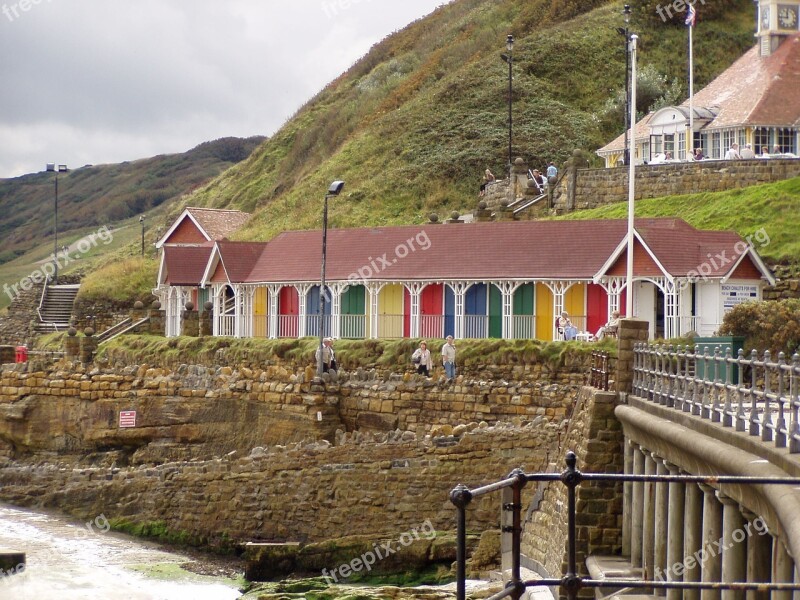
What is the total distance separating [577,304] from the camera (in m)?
38.1

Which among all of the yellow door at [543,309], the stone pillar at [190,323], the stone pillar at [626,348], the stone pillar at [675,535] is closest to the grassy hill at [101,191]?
the stone pillar at [190,323]

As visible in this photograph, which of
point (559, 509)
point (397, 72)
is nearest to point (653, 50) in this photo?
point (397, 72)

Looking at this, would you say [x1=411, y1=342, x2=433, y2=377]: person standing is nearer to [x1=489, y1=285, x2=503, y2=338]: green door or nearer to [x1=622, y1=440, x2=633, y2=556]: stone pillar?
[x1=489, y1=285, x2=503, y2=338]: green door

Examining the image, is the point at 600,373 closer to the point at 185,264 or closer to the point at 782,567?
the point at 782,567

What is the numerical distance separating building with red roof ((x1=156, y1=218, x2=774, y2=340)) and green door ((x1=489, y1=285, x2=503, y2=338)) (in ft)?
0.13

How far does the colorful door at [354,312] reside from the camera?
41875 millimetres

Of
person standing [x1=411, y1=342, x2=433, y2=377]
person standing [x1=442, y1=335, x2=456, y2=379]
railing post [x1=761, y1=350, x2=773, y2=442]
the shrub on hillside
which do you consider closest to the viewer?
railing post [x1=761, y1=350, x2=773, y2=442]

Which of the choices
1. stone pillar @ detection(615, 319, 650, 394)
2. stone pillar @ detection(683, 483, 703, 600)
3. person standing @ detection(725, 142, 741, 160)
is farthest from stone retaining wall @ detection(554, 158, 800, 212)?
stone pillar @ detection(683, 483, 703, 600)

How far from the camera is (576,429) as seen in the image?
2472 centimetres

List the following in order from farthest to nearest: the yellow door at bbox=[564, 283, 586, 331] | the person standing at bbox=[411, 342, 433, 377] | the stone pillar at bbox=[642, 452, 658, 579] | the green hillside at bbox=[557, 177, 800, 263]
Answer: the green hillside at bbox=[557, 177, 800, 263] < the yellow door at bbox=[564, 283, 586, 331] < the person standing at bbox=[411, 342, 433, 377] < the stone pillar at bbox=[642, 452, 658, 579]

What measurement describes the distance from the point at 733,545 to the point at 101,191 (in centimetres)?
13503

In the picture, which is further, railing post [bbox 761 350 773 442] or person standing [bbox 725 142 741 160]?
person standing [bbox 725 142 741 160]

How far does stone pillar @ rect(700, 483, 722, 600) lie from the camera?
15227 millimetres

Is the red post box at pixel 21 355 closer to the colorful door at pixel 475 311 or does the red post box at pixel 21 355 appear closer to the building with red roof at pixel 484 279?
the building with red roof at pixel 484 279
